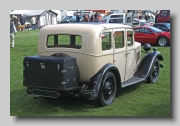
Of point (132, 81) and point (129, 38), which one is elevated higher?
point (129, 38)

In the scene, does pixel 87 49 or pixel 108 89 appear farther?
pixel 108 89

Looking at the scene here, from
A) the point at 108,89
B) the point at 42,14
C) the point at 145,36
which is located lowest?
the point at 108,89

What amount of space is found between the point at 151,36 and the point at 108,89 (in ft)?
33.3

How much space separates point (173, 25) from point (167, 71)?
11.5ft

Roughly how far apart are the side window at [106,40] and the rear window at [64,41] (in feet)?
1.57

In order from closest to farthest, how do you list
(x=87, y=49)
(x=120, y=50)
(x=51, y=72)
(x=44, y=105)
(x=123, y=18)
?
(x=51, y=72) < (x=87, y=49) < (x=44, y=105) < (x=120, y=50) < (x=123, y=18)

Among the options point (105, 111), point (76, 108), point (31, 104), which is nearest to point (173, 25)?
point (105, 111)

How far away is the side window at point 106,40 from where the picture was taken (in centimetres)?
603

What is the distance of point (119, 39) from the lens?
6.63 meters

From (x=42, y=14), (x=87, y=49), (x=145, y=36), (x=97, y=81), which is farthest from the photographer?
(x=145, y=36)

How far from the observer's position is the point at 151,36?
15.6 m

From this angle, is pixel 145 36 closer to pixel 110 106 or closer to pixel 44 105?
pixel 110 106

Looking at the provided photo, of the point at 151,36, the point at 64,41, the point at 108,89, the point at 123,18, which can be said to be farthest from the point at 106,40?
the point at 151,36

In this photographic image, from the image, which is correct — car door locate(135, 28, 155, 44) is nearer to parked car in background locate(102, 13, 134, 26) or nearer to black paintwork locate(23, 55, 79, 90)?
parked car in background locate(102, 13, 134, 26)
